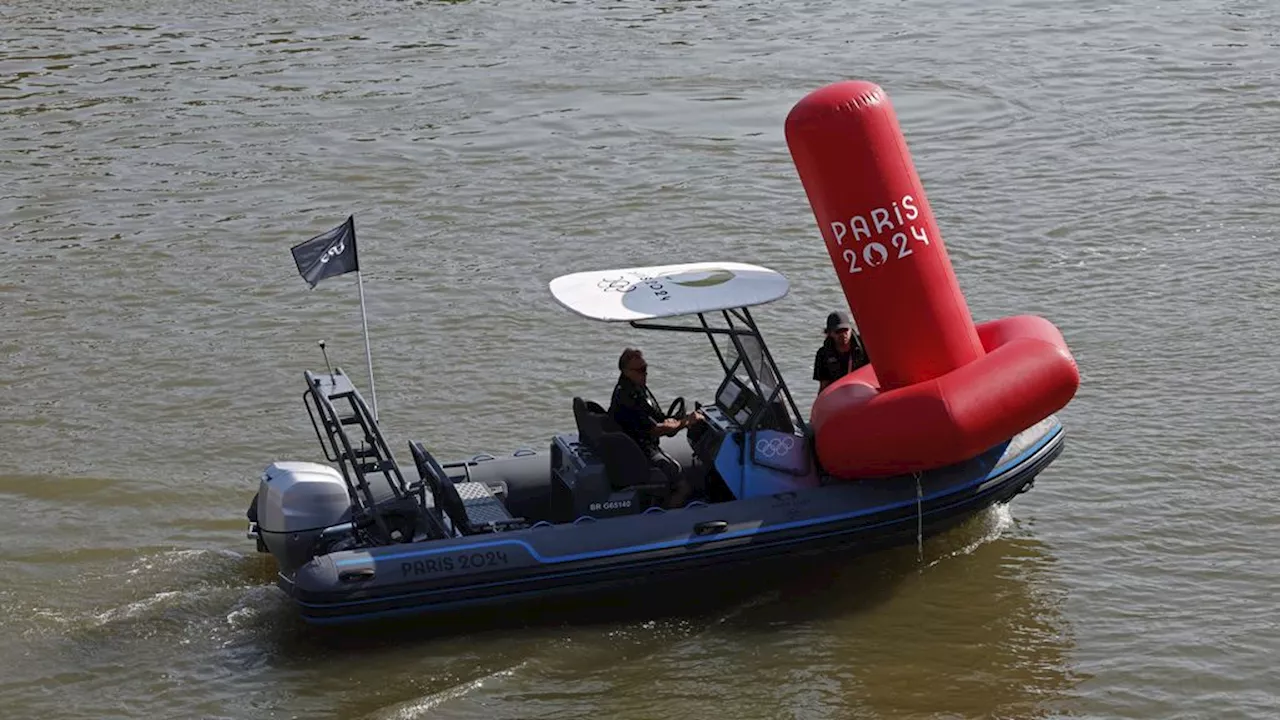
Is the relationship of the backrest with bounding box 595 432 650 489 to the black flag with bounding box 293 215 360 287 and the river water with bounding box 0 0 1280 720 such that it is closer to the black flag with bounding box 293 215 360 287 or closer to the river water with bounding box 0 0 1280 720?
the river water with bounding box 0 0 1280 720

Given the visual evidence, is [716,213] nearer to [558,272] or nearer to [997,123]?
[558,272]

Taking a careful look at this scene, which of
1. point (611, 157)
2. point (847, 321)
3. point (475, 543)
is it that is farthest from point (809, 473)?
point (611, 157)

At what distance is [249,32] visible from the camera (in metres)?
27.4

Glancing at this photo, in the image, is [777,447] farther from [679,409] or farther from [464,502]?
[464,502]

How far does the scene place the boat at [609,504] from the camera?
9.60 metres

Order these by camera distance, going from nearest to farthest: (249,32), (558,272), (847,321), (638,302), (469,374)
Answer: (638,302)
(847,321)
(469,374)
(558,272)
(249,32)

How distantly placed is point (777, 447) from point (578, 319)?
16.5ft

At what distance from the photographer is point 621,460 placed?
33.7 ft

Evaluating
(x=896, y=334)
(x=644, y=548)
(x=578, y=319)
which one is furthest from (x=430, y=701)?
(x=578, y=319)

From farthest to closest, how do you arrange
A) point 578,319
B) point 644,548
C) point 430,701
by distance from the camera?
point 578,319 → point 644,548 → point 430,701

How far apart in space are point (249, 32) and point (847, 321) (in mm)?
18644

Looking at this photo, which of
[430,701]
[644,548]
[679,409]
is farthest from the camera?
[679,409]

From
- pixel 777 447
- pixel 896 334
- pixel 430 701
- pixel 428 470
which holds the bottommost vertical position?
pixel 430 701

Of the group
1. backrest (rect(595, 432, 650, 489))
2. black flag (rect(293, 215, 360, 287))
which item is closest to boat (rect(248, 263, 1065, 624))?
backrest (rect(595, 432, 650, 489))
